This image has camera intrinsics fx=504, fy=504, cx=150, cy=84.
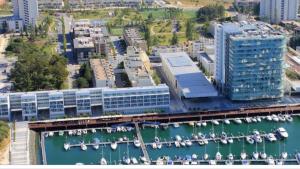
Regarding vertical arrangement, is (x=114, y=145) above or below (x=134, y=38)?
below

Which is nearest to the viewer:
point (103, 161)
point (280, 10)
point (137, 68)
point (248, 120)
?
point (103, 161)

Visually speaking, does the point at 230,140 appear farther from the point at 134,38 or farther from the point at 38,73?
the point at 134,38

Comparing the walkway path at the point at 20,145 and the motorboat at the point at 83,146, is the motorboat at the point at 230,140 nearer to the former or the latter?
the motorboat at the point at 83,146

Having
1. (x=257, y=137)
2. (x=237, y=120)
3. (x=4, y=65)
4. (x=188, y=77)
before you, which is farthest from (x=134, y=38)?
(x=257, y=137)

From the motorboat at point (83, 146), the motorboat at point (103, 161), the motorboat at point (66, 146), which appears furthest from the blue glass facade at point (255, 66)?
the motorboat at point (66, 146)

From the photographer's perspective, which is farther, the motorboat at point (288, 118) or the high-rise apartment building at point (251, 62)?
the high-rise apartment building at point (251, 62)

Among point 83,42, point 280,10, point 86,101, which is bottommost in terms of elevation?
point 86,101
